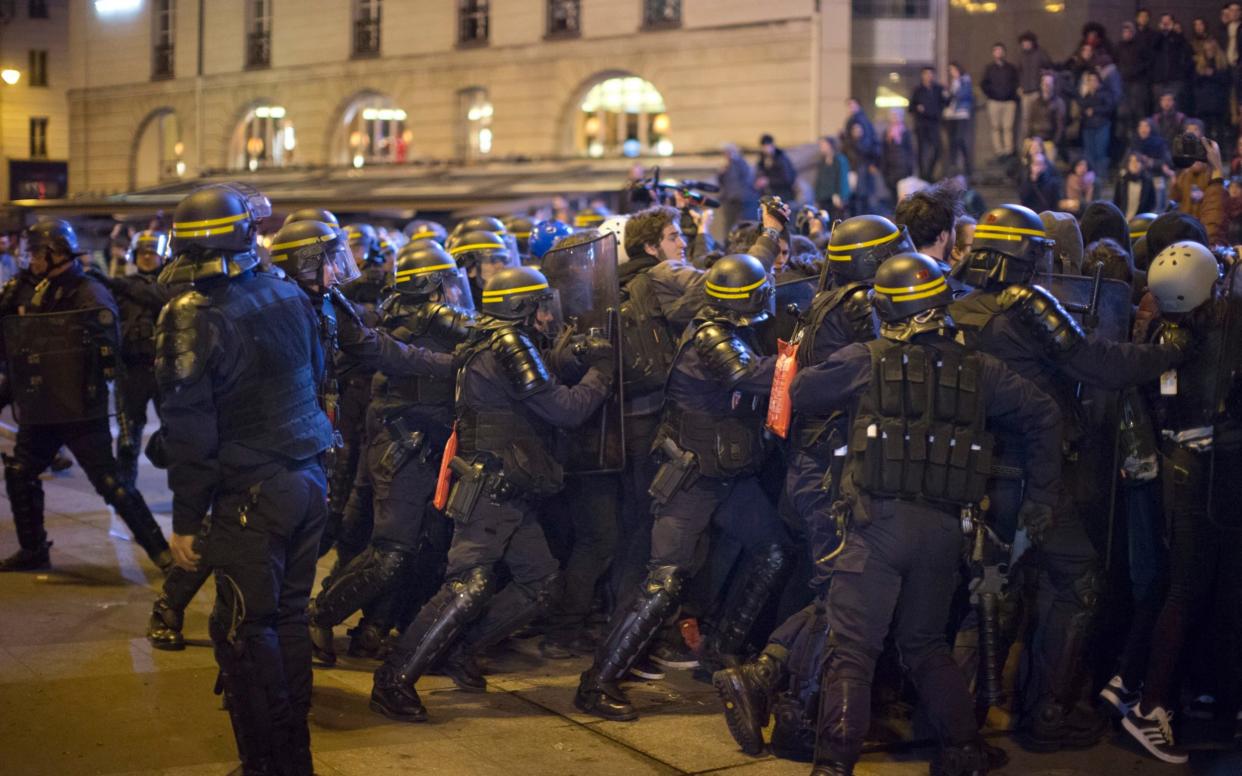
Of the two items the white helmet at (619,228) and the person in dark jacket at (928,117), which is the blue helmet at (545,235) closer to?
the white helmet at (619,228)

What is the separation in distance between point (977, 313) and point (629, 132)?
22.9 meters

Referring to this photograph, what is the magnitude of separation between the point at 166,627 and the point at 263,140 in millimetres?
27910

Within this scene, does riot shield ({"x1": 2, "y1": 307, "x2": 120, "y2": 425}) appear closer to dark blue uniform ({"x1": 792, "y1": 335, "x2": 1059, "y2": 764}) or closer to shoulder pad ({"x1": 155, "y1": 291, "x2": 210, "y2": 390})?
shoulder pad ({"x1": 155, "y1": 291, "x2": 210, "y2": 390})

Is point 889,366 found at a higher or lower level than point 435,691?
higher

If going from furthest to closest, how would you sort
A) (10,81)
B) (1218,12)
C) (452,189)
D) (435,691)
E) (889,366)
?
(10,81)
(452,189)
(1218,12)
(435,691)
(889,366)

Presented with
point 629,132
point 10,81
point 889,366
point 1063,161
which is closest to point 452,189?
point 629,132

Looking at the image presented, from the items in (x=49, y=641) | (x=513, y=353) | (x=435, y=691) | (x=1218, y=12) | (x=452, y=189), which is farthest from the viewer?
(x=452, y=189)

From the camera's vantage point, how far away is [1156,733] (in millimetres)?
5664

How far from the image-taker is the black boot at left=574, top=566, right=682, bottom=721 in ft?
19.9

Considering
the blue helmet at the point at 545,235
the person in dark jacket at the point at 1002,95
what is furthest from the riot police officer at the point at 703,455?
the person in dark jacket at the point at 1002,95

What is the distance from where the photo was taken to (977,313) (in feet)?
18.1

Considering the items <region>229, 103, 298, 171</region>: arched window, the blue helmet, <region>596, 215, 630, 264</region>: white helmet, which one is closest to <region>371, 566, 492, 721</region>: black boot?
<region>596, 215, 630, 264</region>: white helmet

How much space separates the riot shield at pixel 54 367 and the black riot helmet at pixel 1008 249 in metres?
5.23

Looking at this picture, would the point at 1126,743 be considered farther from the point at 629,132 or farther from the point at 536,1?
the point at 536,1
